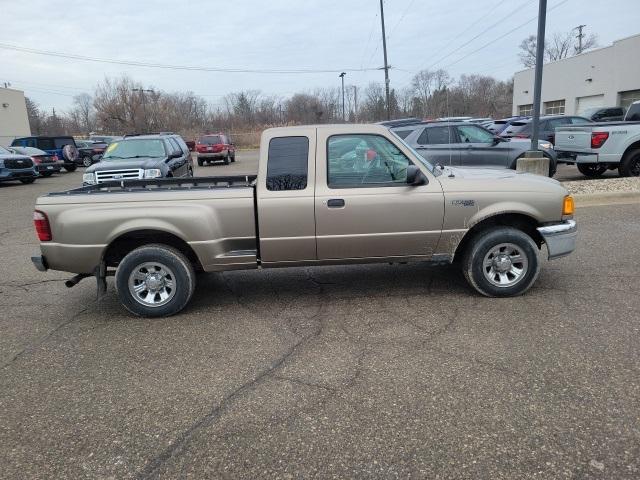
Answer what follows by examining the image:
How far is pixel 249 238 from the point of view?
4914 mm

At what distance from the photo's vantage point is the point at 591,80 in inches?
1544

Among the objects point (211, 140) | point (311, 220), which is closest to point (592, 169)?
point (311, 220)

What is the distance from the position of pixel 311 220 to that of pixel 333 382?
1760mm

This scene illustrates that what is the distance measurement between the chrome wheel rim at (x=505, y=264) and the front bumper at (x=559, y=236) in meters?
0.29

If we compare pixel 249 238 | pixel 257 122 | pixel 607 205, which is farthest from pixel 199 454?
pixel 257 122

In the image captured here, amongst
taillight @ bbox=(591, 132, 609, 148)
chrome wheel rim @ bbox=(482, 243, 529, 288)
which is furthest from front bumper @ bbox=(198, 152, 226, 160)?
chrome wheel rim @ bbox=(482, 243, 529, 288)

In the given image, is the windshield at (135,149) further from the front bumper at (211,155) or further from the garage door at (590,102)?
the garage door at (590,102)

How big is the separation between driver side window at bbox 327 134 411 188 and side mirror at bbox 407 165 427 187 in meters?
0.11

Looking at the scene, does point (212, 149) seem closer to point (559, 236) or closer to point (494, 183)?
point (494, 183)

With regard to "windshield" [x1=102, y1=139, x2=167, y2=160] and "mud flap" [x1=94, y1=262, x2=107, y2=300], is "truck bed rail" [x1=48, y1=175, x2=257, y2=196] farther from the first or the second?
"windshield" [x1=102, y1=139, x2=167, y2=160]

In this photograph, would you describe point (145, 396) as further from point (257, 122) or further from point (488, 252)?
point (257, 122)

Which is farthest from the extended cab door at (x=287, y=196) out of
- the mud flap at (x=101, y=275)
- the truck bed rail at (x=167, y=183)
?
the mud flap at (x=101, y=275)

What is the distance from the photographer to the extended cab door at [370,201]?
488 centimetres

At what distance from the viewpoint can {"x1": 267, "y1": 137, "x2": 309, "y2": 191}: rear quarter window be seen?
16.1ft
